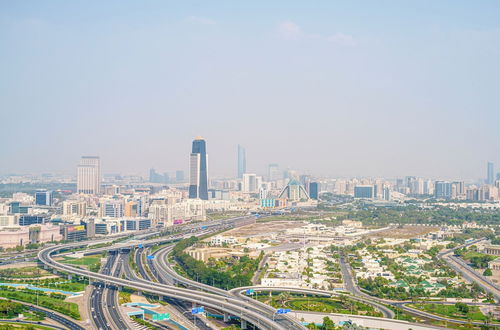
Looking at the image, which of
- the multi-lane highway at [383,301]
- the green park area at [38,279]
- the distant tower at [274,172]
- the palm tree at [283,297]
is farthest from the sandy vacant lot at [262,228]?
the distant tower at [274,172]

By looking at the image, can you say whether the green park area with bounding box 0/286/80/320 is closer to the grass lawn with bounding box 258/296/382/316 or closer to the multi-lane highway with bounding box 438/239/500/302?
the grass lawn with bounding box 258/296/382/316

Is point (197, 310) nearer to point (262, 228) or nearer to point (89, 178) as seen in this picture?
point (262, 228)

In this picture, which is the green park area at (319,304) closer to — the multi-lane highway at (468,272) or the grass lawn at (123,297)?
the grass lawn at (123,297)

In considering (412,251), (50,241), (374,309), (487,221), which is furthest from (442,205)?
(374,309)

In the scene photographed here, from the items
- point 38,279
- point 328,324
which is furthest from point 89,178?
point 328,324

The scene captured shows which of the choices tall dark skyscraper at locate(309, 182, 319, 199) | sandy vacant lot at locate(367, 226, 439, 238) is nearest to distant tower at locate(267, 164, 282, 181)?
tall dark skyscraper at locate(309, 182, 319, 199)

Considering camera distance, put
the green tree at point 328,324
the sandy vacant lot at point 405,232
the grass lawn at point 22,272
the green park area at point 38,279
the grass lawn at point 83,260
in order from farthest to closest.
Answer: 1. the sandy vacant lot at point 405,232
2. the grass lawn at point 83,260
3. the grass lawn at point 22,272
4. the green park area at point 38,279
5. the green tree at point 328,324

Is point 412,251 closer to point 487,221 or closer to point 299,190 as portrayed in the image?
point 487,221
